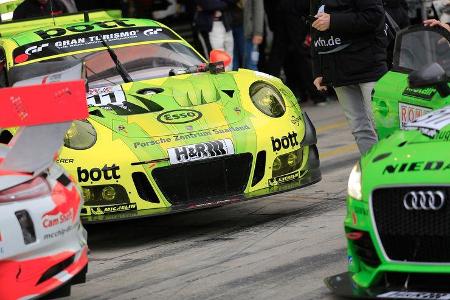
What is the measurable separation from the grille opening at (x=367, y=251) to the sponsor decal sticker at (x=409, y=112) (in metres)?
1.50

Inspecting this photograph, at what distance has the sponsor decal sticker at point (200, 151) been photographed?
8.66m

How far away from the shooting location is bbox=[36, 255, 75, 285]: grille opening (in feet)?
20.7

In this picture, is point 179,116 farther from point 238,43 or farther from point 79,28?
point 238,43

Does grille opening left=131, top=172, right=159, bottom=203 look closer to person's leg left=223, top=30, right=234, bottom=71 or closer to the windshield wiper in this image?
the windshield wiper

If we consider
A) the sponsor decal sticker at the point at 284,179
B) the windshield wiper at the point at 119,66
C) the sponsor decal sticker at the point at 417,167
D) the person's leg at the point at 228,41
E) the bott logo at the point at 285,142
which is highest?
the sponsor decal sticker at the point at 417,167

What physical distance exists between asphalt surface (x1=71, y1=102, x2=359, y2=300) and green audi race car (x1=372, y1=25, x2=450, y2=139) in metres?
0.87

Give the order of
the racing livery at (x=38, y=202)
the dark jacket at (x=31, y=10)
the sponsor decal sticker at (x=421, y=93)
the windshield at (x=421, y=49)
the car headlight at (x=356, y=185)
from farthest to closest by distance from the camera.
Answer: the dark jacket at (x=31, y=10) → the windshield at (x=421, y=49) → the sponsor decal sticker at (x=421, y=93) → the car headlight at (x=356, y=185) → the racing livery at (x=38, y=202)

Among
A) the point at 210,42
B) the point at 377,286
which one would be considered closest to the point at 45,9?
the point at 210,42

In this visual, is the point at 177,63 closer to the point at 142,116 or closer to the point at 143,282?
the point at 142,116

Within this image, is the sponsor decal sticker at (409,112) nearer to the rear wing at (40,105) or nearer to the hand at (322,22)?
the hand at (322,22)

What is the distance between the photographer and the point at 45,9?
13.8m

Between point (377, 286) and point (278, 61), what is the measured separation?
33.6ft

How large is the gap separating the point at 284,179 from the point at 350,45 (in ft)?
4.15

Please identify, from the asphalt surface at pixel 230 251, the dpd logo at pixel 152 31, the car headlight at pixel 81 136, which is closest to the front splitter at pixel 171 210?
the asphalt surface at pixel 230 251
